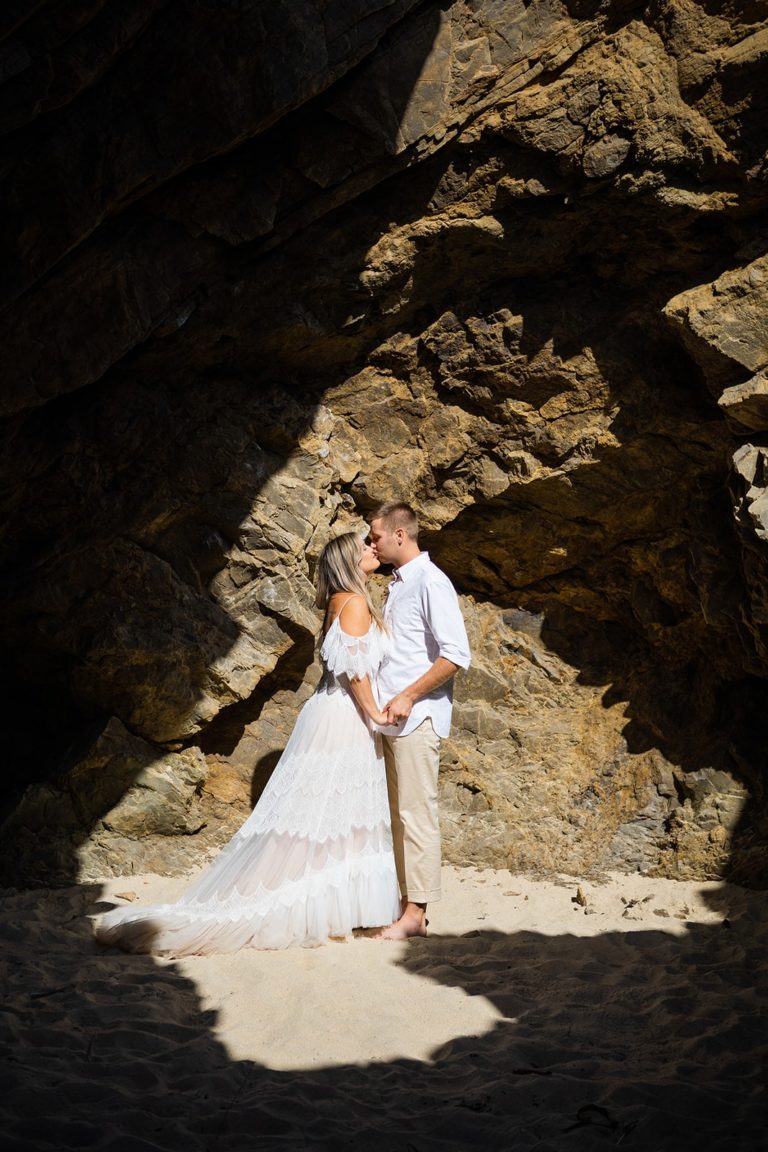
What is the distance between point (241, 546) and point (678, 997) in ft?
12.5

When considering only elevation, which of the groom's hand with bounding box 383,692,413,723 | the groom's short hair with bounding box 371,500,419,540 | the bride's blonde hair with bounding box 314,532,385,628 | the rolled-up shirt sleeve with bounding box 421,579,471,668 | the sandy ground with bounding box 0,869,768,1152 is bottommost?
the sandy ground with bounding box 0,869,768,1152

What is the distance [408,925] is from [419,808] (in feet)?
1.95

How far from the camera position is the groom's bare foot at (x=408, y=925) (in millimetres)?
4770

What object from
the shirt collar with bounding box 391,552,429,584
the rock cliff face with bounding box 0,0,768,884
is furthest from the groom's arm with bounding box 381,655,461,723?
the rock cliff face with bounding box 0,0,768,884

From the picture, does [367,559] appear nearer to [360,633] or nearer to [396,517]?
[396,517]

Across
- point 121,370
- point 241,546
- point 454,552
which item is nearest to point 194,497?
point 241,546

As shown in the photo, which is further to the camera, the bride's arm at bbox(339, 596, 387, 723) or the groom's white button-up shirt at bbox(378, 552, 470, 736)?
the groom's white button-up shirt at bbox(378, 552, 470, 736)

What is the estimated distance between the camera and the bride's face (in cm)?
526

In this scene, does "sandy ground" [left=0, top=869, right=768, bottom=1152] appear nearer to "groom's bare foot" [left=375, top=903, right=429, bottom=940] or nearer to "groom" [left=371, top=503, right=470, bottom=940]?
"groom's bare foot" [left=375, top=903, right=429, bottom=940]

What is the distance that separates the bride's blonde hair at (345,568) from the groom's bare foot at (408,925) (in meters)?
1.51

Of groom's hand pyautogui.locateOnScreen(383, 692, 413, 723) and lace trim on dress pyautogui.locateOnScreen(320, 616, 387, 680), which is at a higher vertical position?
lace trim on dress pyautogui.locateOnScreen(320, 616, 387, 680)

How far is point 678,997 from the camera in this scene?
396cm

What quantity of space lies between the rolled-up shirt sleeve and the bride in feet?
1.04

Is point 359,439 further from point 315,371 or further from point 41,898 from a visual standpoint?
point 41,898
